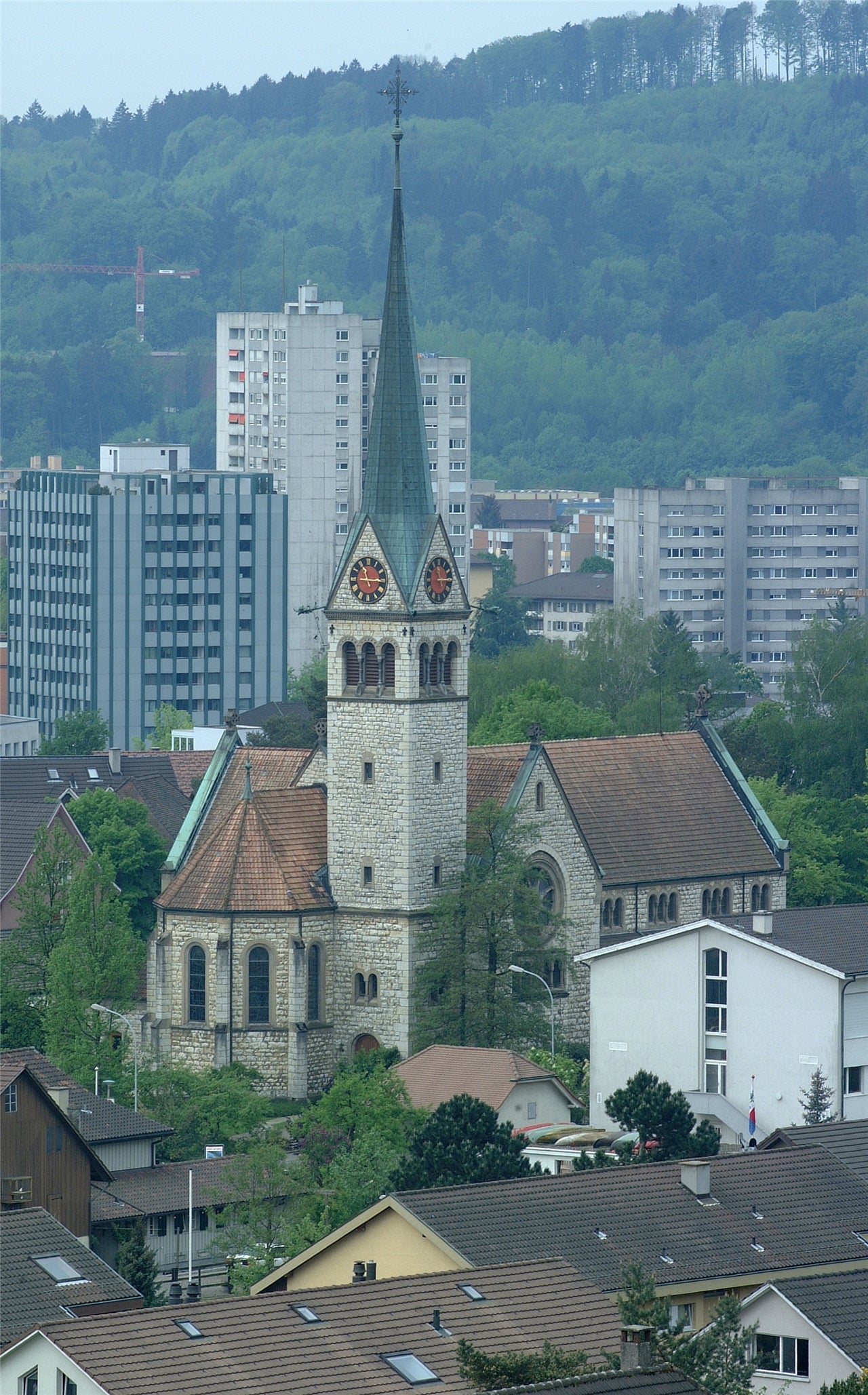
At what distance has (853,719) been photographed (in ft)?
444

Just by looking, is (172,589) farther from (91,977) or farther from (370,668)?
(91,977)

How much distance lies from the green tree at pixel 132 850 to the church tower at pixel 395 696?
9979mm

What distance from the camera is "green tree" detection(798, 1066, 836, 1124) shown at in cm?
7956

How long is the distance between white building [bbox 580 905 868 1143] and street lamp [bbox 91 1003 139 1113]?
6409 mm

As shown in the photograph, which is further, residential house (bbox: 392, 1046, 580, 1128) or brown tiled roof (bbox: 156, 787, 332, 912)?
brown tiled roof (bbox: 156, 787, 332, 912)

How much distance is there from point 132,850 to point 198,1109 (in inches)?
905

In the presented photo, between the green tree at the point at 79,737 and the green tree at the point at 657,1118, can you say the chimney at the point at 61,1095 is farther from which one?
the green tree at the point at 79,737

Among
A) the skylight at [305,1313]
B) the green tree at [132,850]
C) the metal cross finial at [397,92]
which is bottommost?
the skylight at [305,1313]

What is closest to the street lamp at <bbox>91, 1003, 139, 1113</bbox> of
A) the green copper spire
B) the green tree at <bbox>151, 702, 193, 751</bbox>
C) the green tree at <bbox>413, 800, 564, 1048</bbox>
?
the green tree at <bbox>413, 800, 564, 1048</bbox>

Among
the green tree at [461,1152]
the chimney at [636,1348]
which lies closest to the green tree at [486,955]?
the green tree at [461,1152]

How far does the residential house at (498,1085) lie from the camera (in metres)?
82.9

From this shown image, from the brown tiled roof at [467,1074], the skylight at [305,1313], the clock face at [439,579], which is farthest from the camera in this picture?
the clock face at [439,579]

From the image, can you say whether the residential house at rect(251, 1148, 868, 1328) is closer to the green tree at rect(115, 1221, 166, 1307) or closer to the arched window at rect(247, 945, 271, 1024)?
the green tree at rect(115, 1221, 166, 1307)

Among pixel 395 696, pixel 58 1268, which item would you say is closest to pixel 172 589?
pixel 395 696
